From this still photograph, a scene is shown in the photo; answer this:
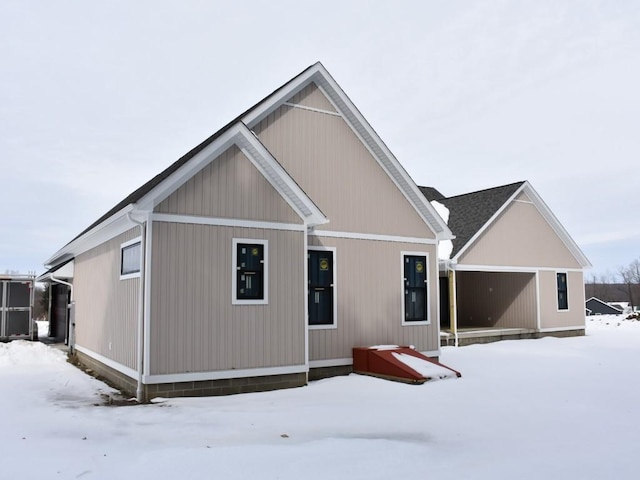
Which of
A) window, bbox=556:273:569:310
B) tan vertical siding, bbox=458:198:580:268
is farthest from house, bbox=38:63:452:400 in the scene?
window, bbox=556:273:569:310

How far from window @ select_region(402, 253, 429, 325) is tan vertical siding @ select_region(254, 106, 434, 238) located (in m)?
0.74

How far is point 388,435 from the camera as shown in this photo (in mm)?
7117

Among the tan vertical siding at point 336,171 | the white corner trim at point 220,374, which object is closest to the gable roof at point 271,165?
the tan vertical siding at point 336,171

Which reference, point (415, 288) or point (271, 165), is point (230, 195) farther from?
point (415, 288)

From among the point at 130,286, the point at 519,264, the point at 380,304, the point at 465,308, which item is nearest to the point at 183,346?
the point at 130,286

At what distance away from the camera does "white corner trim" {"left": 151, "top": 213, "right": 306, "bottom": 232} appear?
939 centimetres

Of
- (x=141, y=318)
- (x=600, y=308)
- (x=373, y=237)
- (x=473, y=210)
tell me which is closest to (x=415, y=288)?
(x=373, y=237)

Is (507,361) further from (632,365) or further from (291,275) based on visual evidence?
(291,275)

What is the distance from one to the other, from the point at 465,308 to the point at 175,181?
17.2m

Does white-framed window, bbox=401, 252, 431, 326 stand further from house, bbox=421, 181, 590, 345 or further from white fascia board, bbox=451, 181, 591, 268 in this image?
white fascia board, bbox=451, 181, 591, 268

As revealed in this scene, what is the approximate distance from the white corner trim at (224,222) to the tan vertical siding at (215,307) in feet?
0.26

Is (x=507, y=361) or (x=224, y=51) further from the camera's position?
(x=224, y=51)

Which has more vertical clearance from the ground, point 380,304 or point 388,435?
point 380,304

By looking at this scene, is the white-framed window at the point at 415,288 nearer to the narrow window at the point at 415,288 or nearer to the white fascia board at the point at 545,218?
the narrow window at the point at 415,288
